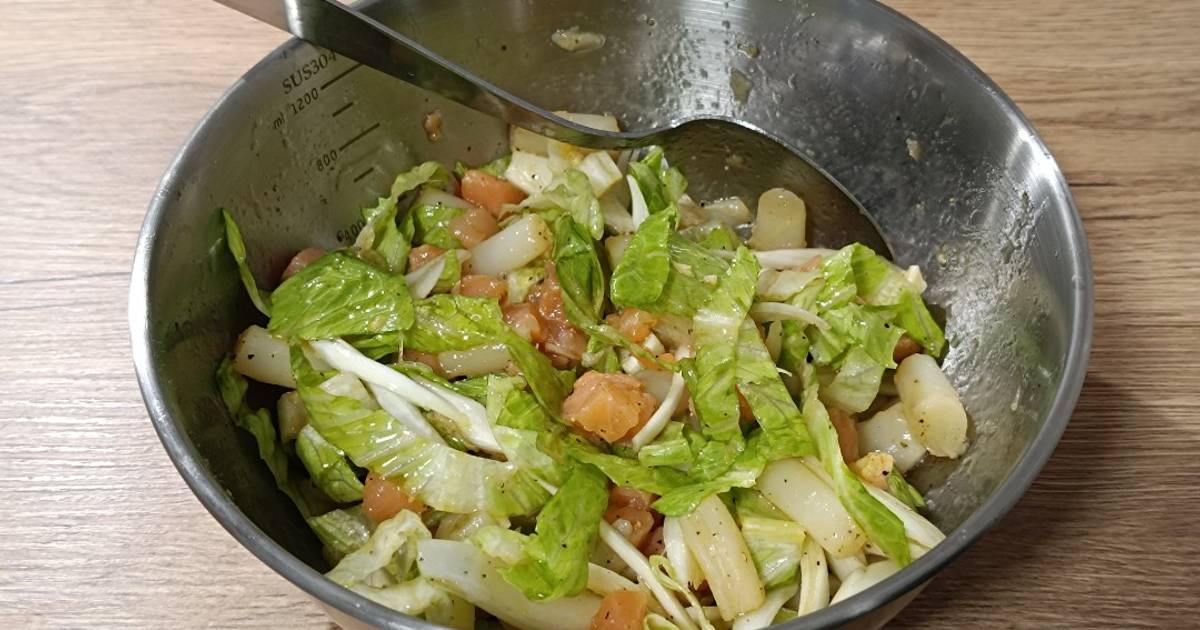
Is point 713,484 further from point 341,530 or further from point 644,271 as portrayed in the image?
point 341,530

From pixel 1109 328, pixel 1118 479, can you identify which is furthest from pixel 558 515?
pixel 1109 328

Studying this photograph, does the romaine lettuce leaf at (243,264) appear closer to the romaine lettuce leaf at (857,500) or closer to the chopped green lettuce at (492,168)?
the chopped green lettuce at (492,168)

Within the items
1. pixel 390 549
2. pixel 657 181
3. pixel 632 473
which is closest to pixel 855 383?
pixel 632 473

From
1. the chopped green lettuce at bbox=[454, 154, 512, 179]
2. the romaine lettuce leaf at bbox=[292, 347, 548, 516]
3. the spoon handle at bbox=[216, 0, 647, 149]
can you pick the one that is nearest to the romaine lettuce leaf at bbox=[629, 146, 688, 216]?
the spoon handle at bbox=[216, 0, 647, 149]

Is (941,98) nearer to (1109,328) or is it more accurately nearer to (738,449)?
(1109,328)

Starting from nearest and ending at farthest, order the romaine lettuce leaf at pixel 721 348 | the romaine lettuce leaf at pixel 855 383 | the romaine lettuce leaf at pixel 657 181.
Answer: the romaine lettuce leaf at pixel 721 348, the romaine lettuce leaf at pixel 855 383, the romaine lettuce leaf at pixel 657 181

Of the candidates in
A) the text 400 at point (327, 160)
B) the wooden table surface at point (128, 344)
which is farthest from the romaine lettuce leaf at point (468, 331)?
the wooden table surface at point (128, 344)
